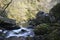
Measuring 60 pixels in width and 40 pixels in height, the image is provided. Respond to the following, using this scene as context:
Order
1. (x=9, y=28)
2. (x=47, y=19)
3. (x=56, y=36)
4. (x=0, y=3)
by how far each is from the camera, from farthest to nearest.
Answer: (x=0, y=3) → (x=47, y=19) → (x=9, y=28) → (x=56, y=36)

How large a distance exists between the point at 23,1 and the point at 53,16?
1156 inches

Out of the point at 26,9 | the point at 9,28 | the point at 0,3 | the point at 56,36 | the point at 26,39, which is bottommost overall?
the point at 56,36

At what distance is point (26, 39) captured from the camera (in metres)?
12.7

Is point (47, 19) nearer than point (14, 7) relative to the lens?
Yes

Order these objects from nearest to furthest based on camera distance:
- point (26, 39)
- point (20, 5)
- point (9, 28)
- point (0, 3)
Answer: point (26, 39) → point (9, 28) → point (0, 3) → point (20, 5)

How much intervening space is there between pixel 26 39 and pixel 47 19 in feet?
24.7

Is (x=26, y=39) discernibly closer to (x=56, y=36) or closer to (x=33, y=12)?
(x=56, y=36)

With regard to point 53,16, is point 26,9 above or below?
above

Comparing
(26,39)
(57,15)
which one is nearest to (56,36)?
(26,39)

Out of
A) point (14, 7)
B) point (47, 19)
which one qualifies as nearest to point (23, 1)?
point (14, 7)

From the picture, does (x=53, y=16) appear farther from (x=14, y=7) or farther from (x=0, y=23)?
(x=14, y=7)

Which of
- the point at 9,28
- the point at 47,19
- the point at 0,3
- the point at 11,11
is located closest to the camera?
the point at 9,28

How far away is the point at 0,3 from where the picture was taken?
3541 cm

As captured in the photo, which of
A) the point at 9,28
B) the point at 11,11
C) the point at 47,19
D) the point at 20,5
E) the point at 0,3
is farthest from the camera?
the point at 20,5
